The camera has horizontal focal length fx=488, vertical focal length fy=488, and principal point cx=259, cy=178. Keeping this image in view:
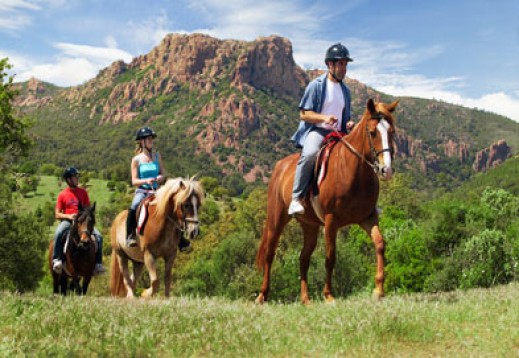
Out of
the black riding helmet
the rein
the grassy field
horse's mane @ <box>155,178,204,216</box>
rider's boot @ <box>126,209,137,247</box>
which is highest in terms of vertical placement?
the black riding helmet

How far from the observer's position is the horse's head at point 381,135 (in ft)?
24.8

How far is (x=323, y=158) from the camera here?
29.2 feet

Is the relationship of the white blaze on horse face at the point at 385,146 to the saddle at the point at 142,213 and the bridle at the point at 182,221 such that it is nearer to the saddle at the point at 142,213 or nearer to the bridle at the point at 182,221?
the bridle at the point at 182,221

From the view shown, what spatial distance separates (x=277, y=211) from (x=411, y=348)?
545 centimetres

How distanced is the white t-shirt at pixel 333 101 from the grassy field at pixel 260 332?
13.6ft

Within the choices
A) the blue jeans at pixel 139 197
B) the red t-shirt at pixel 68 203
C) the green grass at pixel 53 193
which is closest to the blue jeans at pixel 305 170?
the blue jeans at pixel 139 197

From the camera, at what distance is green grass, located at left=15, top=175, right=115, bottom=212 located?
144 meters

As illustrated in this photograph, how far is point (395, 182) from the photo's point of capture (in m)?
68.6

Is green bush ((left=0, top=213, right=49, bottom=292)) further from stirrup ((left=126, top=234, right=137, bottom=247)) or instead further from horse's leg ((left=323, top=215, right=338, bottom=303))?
horse's leg ((left=323, top=215, right=338, bottom=303))

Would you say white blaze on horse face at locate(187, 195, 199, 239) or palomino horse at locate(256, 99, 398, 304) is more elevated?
palomino horse at locate(256, 99, 398, 304)

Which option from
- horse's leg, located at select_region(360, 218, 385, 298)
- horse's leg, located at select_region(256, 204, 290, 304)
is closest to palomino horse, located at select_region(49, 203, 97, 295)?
horse's leg, located at select_region(256, 204, 290, 304)

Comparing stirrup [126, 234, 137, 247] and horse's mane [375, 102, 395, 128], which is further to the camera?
stirrup [126, 234, 137, 247]

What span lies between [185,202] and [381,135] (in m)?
4.24

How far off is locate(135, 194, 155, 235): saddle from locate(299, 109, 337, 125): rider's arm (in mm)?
3994
